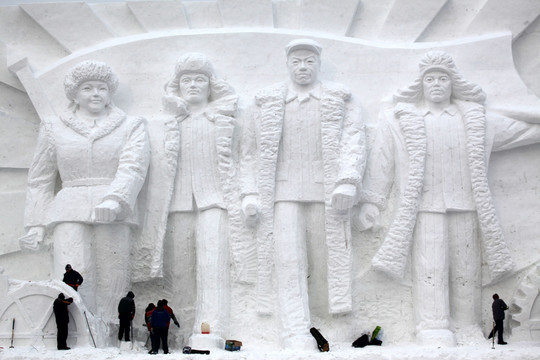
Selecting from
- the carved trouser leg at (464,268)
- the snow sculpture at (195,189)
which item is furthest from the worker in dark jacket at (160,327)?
the carved trouser leg at (464,268)

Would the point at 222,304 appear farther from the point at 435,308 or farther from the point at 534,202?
the point at 534,202

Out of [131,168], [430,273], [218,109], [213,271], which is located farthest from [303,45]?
[430,273]

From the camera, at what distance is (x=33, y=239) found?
701cm

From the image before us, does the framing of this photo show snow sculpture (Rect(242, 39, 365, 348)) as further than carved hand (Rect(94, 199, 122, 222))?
Yes

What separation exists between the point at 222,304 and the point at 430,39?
2.31 meters

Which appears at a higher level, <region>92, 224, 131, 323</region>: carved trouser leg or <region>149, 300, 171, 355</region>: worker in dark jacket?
<region>92, 224, 131, 323</region>: carved trouser leg

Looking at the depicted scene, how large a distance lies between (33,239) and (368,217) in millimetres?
2089

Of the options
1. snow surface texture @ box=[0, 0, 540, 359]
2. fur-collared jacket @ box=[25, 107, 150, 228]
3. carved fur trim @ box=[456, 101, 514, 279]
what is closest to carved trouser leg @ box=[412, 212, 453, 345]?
Answer: snow surface texture @ box=[0, 0, 540, 359]

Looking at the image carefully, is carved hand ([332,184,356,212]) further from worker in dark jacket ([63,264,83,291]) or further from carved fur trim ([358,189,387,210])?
worker in dark jacket ([63,264,83,291])

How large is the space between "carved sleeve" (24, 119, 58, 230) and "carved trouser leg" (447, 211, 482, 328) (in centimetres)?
252

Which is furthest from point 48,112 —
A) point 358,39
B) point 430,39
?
point 430,39

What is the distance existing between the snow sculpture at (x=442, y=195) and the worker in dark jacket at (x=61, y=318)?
1.88 m

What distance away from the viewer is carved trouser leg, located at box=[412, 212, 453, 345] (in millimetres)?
6758

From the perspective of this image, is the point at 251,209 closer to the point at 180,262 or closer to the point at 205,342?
the point at 180,262
